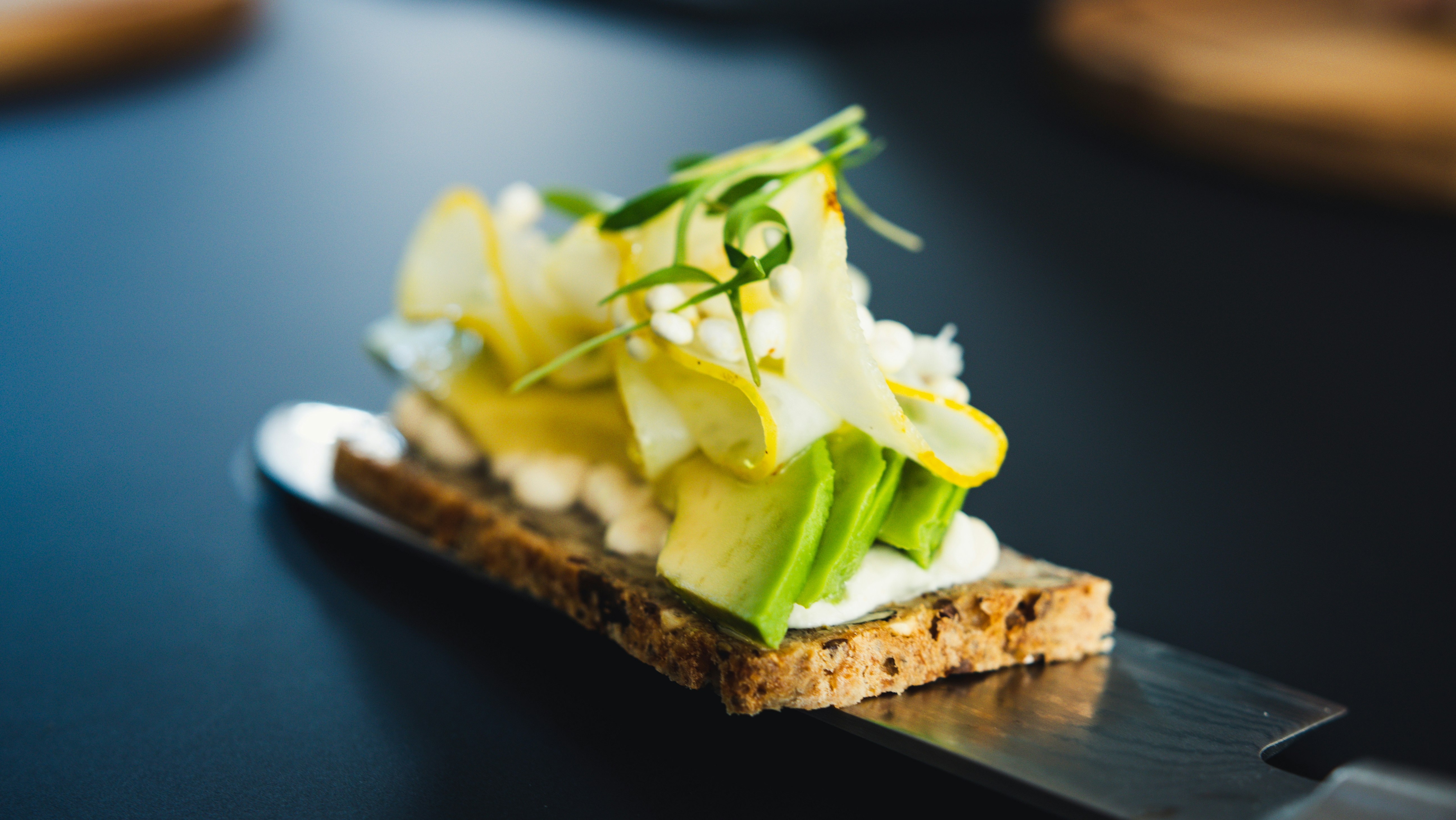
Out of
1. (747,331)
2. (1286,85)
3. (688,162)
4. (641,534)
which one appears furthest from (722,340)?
(1286,85)

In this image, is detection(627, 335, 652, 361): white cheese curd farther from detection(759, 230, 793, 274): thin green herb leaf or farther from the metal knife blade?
the metal knife blade

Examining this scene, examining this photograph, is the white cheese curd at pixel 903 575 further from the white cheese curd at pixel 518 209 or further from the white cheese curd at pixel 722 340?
the white cheese curd at pixel 518 209

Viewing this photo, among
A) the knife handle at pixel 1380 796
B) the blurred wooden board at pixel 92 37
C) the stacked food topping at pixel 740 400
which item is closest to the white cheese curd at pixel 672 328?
the stacked food topping at pixel 740 400

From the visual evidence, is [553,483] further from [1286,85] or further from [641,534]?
[1286,85]

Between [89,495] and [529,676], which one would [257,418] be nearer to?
[89,495]

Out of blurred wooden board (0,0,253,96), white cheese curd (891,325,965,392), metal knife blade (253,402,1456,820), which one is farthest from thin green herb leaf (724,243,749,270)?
blurred wooden board (0,0,253,96)

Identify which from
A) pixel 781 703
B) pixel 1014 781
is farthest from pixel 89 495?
pixel 1014 781
